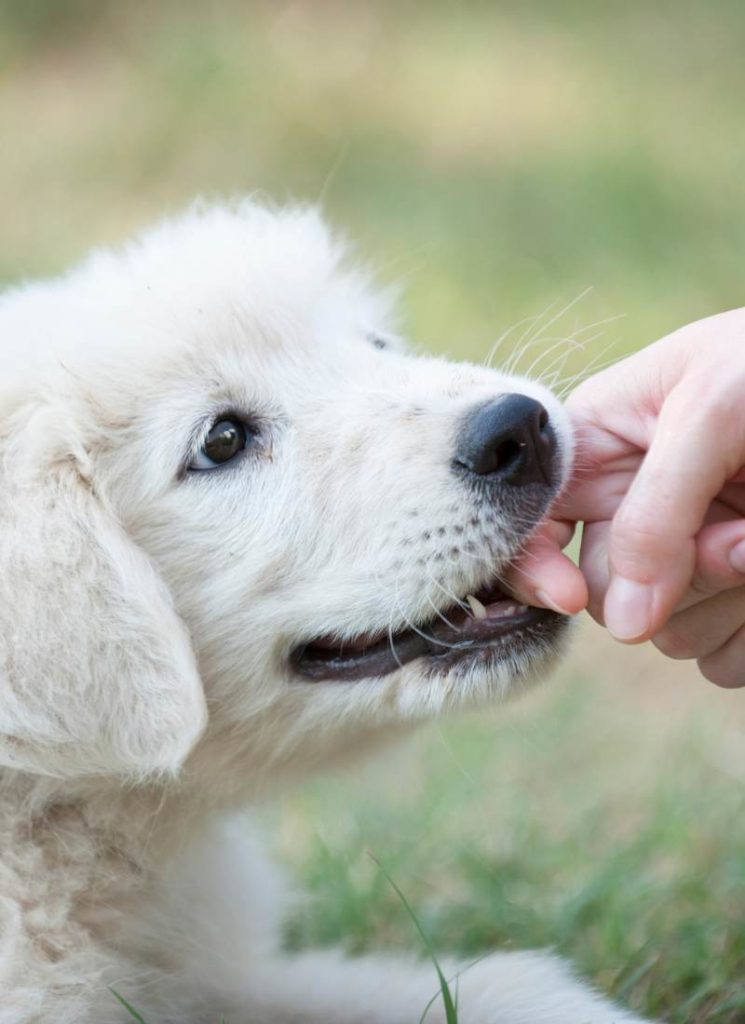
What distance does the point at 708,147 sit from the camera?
888 cm

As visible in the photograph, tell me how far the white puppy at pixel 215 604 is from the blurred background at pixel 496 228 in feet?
1.78

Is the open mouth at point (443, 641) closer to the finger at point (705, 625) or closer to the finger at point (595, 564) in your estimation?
the finger at point (595, 564)

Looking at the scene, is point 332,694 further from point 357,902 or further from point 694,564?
point 357,902

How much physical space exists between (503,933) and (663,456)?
1.45m

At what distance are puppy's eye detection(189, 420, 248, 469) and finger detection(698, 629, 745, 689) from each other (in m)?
0.99

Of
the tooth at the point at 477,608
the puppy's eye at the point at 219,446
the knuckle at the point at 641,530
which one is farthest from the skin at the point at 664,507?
the puppy's eye at the point at 219,446

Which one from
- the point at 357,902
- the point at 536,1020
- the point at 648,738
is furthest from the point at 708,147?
the point at 536,1020

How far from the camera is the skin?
2465mm

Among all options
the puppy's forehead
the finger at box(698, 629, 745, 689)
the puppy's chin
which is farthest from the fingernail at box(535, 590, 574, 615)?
the puppy's forehead

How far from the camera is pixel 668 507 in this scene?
8.05 feet

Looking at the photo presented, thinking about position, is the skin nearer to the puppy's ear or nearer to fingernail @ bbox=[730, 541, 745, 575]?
fingernail @ bbox=[730, 541, 745, 575]

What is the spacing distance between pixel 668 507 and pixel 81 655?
995 mm

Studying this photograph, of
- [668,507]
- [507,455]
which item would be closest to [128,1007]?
[507,455]

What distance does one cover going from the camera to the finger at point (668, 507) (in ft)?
8.05
